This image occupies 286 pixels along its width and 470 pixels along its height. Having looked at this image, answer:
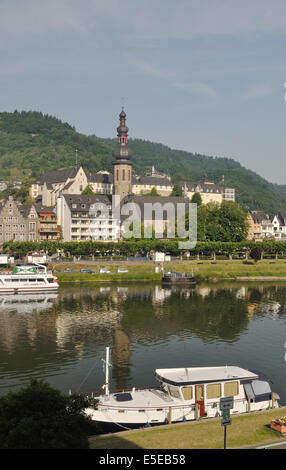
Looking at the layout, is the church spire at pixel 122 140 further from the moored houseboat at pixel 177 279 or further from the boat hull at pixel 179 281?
the boat hull at pixel 179 281

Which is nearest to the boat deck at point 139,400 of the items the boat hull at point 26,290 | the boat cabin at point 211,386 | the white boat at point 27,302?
the boat cabin at point 211,386

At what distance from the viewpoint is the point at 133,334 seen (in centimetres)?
5916

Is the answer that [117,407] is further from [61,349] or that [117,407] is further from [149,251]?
[149,251]

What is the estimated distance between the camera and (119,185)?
172 metres

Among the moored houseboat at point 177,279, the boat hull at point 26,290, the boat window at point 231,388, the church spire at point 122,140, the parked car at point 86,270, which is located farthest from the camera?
the church spire at point 122,140

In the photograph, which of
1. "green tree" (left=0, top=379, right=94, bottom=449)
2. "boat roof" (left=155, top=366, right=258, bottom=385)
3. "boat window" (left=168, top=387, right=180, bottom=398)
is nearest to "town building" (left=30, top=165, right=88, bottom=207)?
"boat roof" (left=155, top=366, right=258, bottom=385)

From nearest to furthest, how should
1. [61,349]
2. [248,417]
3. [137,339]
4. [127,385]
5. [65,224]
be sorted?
[248,417] → [127,385] → [61,349] → [137,339] → [65,224]

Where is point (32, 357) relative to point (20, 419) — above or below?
below

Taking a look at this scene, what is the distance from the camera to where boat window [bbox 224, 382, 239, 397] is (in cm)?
3291

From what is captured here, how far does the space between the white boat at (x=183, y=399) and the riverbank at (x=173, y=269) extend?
71692 millimetres

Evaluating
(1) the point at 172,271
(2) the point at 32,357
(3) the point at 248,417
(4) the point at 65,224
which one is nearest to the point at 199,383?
(3) the point at 248,417

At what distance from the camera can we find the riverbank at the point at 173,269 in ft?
349

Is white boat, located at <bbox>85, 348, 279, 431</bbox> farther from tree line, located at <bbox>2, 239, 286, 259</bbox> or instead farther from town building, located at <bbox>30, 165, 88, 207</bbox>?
town building, located at <bbox>30, 165, 88, 207</bbox>
